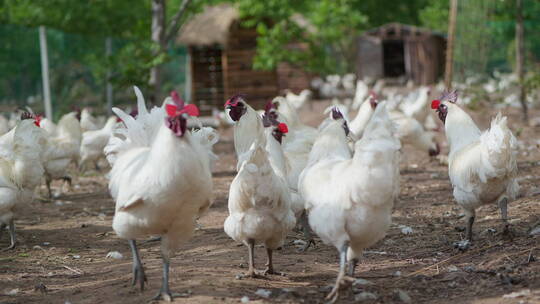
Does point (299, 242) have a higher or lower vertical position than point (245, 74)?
lower

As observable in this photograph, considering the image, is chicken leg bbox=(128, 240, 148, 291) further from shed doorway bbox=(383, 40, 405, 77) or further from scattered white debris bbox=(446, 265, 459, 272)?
shed doorway bbox=(383, 40, 405, 77)

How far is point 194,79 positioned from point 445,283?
21.1m

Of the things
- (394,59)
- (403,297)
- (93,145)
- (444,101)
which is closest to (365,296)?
(403,297)

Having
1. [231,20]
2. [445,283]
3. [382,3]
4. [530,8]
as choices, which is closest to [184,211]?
[445,283]

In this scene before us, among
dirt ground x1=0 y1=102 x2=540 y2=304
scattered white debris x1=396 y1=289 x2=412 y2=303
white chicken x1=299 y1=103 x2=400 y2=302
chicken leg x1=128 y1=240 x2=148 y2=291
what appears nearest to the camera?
white chicken x1=299 y1=103 x2=400 y2=302

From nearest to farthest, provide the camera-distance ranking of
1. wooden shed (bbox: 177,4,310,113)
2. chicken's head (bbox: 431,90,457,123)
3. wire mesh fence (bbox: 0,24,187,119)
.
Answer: chicken's head (bbox: 431,90,457,123) → wire mesh fence (bbox: 0,24,187,119) → wooden shed (bbox: 177,4,310,113)

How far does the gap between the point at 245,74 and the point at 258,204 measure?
1999cm

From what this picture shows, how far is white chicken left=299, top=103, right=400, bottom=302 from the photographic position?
4.82m

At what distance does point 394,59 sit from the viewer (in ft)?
143

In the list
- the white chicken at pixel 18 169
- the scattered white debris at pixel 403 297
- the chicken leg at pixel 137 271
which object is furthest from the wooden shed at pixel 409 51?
the chicken leg at pixel 137 271

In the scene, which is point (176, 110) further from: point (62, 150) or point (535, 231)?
point (62, 150)

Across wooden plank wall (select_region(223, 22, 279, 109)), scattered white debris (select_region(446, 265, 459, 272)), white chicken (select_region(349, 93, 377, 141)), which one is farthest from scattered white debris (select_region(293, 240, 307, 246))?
wooden plank wall (select_region(223, 22, 279, 109))

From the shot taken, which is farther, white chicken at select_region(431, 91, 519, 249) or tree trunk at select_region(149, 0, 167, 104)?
tree trunk at select_region(149, 0, 167, 104)

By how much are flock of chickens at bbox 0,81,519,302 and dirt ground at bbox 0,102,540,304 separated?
30cm
